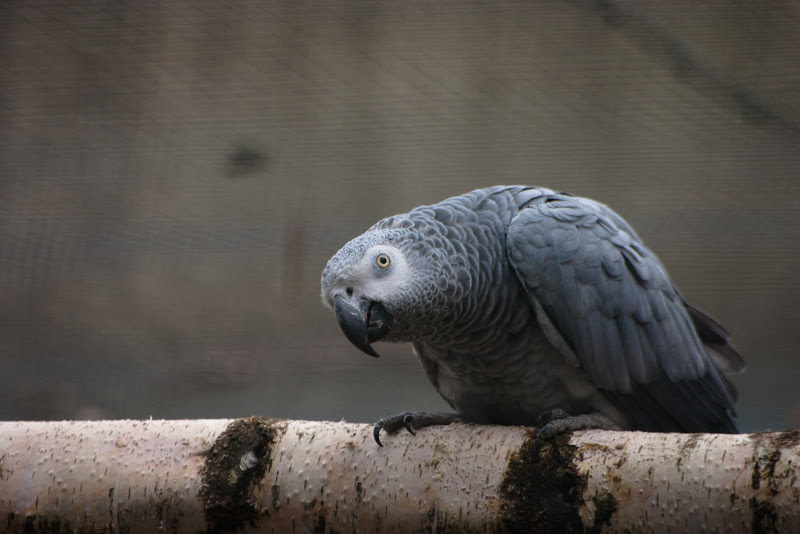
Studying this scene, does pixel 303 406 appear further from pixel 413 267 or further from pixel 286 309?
pixel 413 267

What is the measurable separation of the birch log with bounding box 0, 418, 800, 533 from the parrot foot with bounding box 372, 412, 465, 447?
0.03 meters

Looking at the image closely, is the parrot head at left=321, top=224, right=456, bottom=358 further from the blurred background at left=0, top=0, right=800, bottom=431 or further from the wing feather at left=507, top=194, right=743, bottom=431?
the blurred background at left=0, top=0, right=800, bottom=431

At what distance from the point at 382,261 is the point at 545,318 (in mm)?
469

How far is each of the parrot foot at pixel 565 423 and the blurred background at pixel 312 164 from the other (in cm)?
99

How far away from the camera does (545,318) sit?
1597 millimetres

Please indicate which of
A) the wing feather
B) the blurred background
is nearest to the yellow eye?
the wing feather

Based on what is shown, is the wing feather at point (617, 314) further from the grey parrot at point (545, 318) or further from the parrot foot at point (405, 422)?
the parrot foot at point (405, 422)

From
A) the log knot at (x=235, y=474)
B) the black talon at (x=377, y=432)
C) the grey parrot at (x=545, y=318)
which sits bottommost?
the log knot at (x=235, y=474)

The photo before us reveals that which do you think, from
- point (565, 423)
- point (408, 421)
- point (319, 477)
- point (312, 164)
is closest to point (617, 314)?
point (565, 423)

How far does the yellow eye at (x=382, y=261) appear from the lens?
142 cm

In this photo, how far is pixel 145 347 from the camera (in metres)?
2.57

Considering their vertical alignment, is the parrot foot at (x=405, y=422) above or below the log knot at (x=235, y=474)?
above

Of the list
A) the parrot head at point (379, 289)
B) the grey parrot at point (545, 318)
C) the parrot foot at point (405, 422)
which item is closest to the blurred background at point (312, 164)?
the grey parrot at point (545, 318)

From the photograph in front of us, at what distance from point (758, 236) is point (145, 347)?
7.92ft
